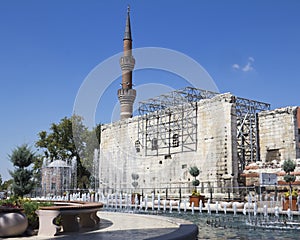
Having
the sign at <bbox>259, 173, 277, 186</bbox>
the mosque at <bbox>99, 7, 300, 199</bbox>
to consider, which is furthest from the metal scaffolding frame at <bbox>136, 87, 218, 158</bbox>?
the sign at <bbox>259, 173, 277, 186</bbox>

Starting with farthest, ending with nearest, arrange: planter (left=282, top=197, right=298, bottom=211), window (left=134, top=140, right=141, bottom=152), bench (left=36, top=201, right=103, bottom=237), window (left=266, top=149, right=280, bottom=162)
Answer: window (left=134, top=140, right=141, bottom=152) < window (left=266, top=149, right=280, bottom=162) < planter (left=282, top=197, right=298, bottom=211) < bench (left=36, top=201, right=103, bottom=237)

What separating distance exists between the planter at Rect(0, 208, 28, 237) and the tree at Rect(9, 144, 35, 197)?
14.8ft

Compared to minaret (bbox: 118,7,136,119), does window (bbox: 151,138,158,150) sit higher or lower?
lower

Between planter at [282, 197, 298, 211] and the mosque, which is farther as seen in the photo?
the mosque

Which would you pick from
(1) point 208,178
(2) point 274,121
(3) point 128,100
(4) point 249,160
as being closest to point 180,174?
(1) point 208,178

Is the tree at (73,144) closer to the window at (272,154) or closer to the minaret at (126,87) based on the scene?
the minaret at (126,87)

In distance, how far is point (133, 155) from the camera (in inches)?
1166

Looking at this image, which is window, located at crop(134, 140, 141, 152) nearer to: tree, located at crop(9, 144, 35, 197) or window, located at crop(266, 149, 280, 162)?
window, located at crop(266, 149, 280, 162)

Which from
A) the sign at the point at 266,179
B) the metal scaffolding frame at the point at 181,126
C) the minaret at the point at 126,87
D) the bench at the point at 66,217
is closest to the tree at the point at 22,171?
the bench at the point at 66,217

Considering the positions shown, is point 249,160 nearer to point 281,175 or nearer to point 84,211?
point 281,175

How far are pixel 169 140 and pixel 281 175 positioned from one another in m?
9.16

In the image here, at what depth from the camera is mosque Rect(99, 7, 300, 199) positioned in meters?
21.5

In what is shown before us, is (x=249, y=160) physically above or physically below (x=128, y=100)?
below

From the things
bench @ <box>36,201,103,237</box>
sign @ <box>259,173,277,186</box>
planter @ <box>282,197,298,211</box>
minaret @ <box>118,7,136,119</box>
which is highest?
minaret @ <box>118,7,136,119</box>
